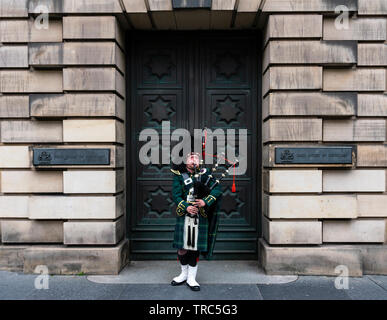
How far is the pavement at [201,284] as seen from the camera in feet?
15.7

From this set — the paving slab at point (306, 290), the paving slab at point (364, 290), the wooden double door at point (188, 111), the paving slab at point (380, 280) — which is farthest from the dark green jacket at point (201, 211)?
→ the paving slab at point (380, 280)

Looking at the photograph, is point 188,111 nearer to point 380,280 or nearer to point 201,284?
point 201,284

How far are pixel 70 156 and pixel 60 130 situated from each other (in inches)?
21.1

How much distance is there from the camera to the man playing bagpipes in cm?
495

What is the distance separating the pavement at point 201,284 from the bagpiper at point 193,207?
368 mm

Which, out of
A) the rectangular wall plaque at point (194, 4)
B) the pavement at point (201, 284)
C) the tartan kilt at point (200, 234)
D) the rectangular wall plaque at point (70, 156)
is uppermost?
the rectangular wall plaque at point (194, 4)

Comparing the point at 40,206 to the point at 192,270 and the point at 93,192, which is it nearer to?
the point at 93,192

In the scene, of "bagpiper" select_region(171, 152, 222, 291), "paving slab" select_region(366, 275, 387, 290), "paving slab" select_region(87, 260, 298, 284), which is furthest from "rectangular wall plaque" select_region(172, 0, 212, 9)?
"paving slab" select_region(366, 275, 387, 290)

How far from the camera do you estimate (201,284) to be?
5.27 meters

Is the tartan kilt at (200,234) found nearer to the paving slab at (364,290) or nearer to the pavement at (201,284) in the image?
the pavement at (201,284)

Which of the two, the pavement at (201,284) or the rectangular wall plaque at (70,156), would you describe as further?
the rectangular wall plaque at (70,156)

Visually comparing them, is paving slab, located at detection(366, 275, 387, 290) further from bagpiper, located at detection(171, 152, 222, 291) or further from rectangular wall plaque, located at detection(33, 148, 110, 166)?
rectangular wall plaque, located at detection(33, 148, 110, 166)

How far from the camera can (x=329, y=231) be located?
577cm

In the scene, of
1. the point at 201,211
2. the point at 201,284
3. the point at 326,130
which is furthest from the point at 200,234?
the point at 326,130
